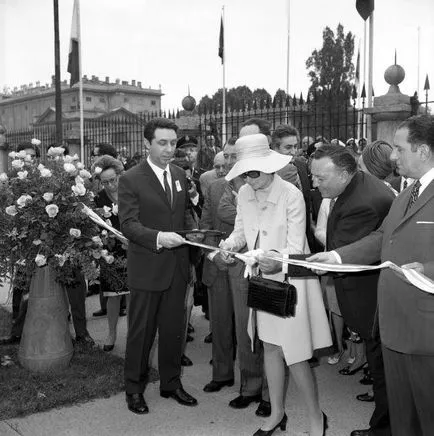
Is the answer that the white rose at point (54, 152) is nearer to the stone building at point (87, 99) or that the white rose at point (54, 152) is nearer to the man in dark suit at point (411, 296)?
the man in dark suit at point (411, 296)

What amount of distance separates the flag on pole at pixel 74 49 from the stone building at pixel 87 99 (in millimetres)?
71129

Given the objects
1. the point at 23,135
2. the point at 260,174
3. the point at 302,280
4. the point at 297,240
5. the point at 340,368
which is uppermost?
the point at 23,135

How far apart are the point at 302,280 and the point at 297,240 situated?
0.84ft

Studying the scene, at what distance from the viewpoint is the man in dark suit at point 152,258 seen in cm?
412

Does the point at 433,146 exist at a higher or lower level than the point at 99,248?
higher

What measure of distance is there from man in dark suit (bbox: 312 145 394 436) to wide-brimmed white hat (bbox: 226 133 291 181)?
0.27m

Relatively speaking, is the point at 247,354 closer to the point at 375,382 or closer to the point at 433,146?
the point at 375,382

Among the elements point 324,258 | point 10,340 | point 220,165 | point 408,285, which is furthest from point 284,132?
point 10,340

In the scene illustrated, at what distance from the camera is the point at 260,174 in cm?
359

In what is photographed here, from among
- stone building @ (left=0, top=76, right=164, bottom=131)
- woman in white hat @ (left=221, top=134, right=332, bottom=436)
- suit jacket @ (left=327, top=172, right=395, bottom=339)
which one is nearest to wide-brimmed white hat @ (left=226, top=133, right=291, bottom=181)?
woman in white hat @ (left=221, top=134, right=332, bottom=436)

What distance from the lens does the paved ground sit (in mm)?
3840

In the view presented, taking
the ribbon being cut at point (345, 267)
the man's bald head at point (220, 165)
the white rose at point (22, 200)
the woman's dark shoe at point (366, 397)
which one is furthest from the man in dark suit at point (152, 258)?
the woman's dark shoe at point (366, 397)

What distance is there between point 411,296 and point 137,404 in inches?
92.4

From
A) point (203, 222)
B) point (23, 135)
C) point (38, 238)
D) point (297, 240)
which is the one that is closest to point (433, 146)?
point (297, 240)
